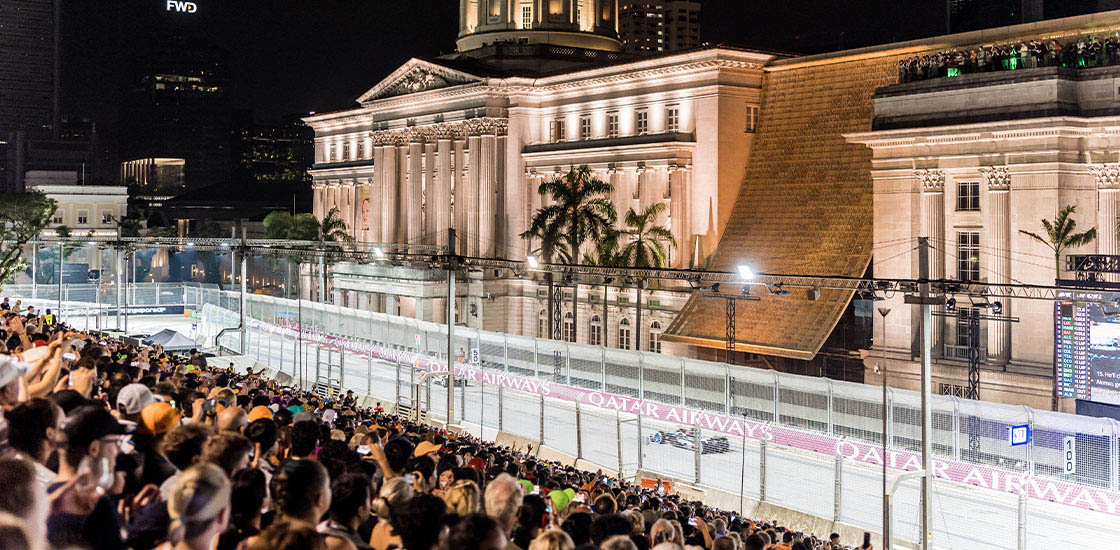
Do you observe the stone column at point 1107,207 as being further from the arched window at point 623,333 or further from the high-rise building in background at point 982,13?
the high-rise building in background at point 982,13

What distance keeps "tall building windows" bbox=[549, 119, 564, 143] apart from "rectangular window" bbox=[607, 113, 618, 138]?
6345mm

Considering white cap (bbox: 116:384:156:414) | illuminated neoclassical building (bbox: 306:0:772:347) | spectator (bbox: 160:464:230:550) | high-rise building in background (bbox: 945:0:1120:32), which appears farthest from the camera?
high-rise building in background (bbox: 945:0:1120:32)

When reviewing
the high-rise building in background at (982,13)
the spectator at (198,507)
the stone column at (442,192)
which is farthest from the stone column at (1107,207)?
the high-rise building in background at (982,13)

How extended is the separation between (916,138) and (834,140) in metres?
9.34

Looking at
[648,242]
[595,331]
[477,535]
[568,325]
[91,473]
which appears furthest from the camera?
[568,325]

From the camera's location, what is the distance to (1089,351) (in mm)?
35500

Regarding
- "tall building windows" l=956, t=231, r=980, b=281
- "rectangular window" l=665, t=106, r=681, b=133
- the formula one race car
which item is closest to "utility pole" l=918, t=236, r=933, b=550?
the formula one race car

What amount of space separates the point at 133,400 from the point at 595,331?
65.1 meters

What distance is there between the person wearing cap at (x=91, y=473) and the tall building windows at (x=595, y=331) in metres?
66.3

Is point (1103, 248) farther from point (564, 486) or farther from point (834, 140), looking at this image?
point (564, 486)

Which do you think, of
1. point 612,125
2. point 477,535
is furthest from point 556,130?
point 477,535

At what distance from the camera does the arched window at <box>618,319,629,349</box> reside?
7294cm

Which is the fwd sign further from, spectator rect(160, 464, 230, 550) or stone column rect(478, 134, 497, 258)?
→ spectator rect(160, 464, 230, 550)

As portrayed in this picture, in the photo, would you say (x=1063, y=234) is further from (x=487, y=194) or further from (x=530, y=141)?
(x=487, y=194)
